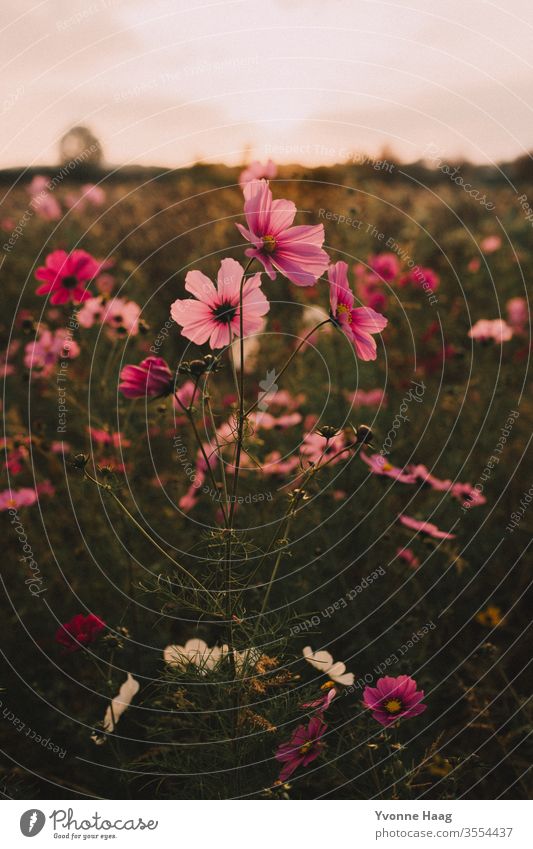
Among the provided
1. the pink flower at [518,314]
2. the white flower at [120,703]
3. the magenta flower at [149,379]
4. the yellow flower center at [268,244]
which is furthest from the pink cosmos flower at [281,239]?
the pink flower at [518,314]

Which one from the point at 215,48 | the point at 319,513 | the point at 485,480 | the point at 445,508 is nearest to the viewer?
the point at 215,48

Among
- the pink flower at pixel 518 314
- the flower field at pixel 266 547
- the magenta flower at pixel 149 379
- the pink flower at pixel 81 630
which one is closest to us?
the magenta flower at pixel 149 379

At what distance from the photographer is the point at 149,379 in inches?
45.9

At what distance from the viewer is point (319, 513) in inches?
85.5

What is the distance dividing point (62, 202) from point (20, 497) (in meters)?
4.09

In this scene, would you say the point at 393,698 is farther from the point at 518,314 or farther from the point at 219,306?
the point at 518,314

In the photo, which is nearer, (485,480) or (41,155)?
(41,155)

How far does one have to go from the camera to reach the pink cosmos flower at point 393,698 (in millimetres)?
1349

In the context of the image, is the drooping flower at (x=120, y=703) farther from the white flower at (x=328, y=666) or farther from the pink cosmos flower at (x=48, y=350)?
the pink cosmos flower at (x=48, y=350)

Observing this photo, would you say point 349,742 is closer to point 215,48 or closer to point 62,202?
point 215,48

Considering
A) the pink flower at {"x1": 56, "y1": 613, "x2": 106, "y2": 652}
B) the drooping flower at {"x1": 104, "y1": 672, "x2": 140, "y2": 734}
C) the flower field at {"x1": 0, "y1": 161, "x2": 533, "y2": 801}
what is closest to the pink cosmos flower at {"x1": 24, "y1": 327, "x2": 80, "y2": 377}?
the flower field at {"x1": 0, "y1": 161, "x2": 533, "y2": 801}

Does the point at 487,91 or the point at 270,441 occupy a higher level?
the point at 487,91
